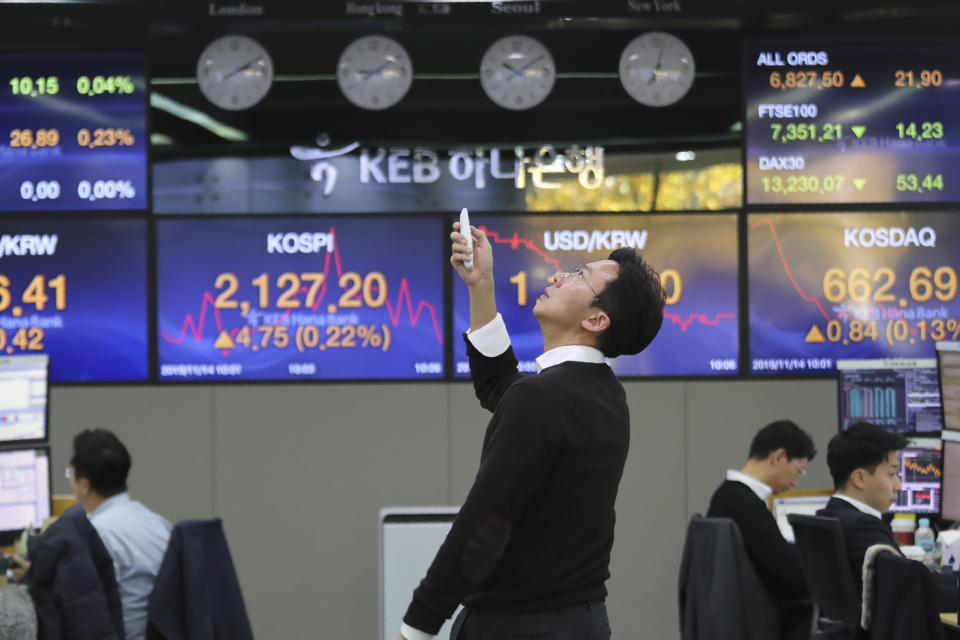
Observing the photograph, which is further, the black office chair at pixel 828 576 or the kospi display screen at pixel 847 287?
the kospi display screen at pixel 847 287

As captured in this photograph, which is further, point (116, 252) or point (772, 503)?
point (116, 252)

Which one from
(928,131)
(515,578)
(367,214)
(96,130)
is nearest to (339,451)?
(367,214)

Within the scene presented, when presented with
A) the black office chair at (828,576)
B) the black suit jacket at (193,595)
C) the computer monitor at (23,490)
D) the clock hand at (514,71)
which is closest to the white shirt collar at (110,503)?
the black suit jacket at (193,595)

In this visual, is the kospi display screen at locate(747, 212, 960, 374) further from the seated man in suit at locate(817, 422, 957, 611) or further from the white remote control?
the white remote control

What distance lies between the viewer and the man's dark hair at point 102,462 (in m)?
3.31

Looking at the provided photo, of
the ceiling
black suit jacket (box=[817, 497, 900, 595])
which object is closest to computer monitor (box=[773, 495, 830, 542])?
black suit jacket (box=[817, 497, 900, 595])

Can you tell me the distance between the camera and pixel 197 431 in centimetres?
498

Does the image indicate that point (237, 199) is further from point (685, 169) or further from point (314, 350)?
point (685, 169)

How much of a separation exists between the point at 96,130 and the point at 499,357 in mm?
3393

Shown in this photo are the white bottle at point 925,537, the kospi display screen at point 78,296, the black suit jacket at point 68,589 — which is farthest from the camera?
the kospi display screen at point 78,296

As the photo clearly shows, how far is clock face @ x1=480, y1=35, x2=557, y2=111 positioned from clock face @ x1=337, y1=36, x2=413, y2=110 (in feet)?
1.15

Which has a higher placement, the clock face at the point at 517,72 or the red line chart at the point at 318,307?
the clock face at the point at 517,72

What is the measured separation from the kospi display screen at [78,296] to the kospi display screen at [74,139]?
0.11 meters

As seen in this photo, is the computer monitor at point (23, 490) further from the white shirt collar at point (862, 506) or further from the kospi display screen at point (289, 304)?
the white shirt collar at point (862, 506)
